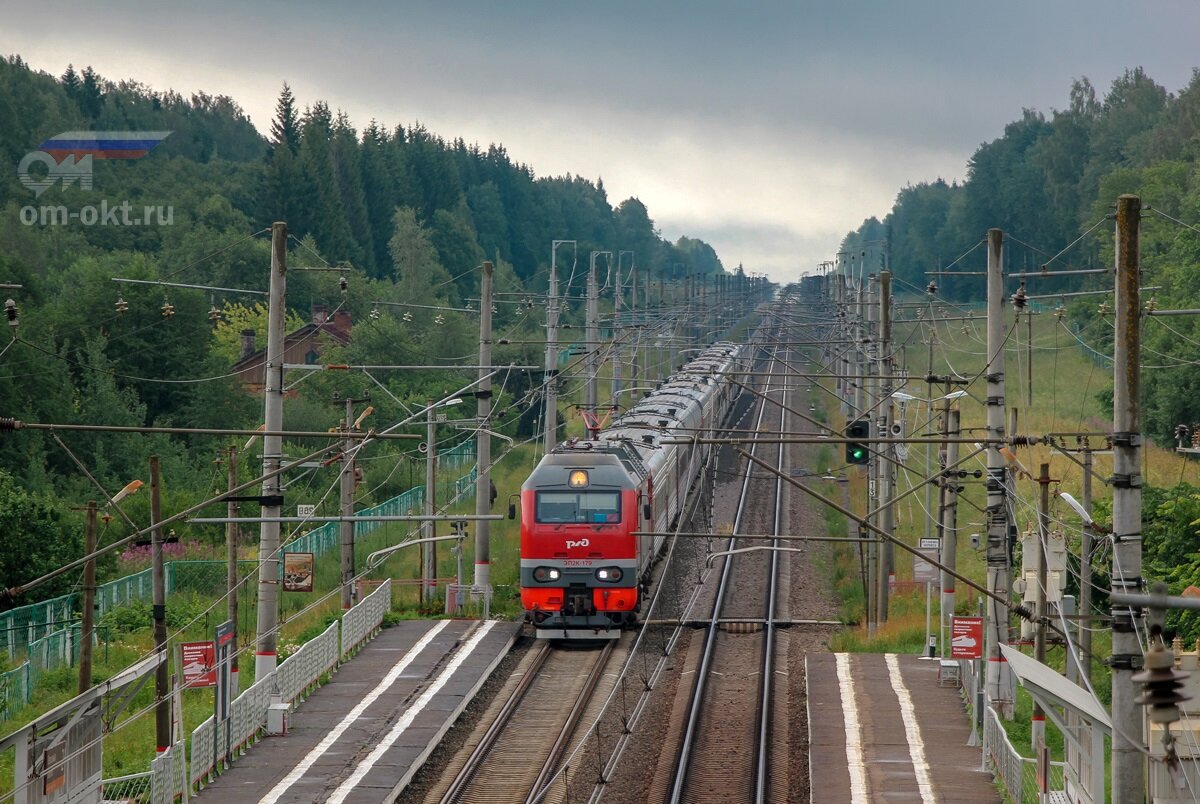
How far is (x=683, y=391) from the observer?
4184 cm

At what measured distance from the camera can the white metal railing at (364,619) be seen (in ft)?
84.4

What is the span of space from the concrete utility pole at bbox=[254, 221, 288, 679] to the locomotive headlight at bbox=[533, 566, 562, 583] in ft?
20.0

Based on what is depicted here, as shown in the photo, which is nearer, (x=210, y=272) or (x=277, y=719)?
(x=277, y=719)

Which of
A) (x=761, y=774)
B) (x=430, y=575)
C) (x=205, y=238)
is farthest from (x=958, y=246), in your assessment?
(x=761, y=774)

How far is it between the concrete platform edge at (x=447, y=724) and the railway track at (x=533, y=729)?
0.45 m

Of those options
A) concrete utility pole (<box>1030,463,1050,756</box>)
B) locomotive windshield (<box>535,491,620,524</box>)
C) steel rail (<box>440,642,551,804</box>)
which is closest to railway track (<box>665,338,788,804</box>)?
locomotive windshield (<box>535,491,620,524</box>)

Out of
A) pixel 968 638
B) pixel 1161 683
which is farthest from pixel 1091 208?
pixel 1161 683

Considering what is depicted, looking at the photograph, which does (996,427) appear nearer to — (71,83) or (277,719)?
(277,719)

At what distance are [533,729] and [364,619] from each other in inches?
250

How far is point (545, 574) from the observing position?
84.7 ft

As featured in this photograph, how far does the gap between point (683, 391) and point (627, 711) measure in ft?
65.8

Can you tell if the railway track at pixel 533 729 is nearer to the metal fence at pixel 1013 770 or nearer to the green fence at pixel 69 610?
the metal fence at pixel 1013 770

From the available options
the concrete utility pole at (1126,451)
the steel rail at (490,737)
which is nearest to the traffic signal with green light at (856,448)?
the steel rail at (490,737)

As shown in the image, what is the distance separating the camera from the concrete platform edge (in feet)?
59.6
